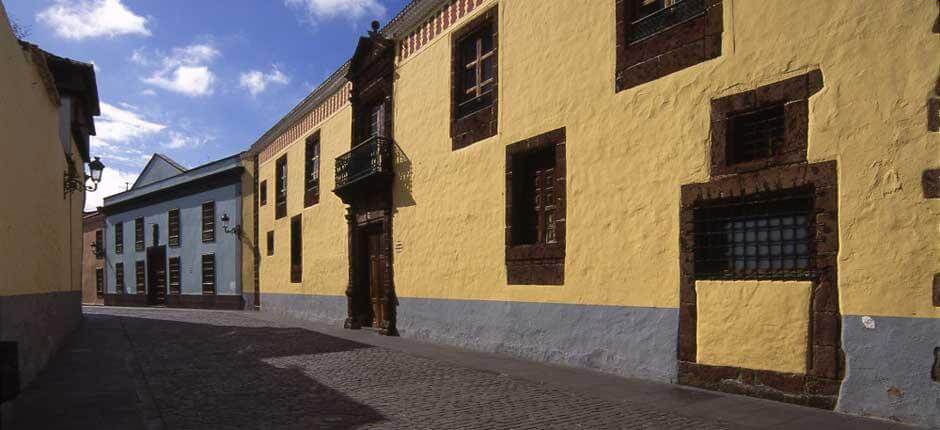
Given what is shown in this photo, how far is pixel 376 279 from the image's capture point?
47.1ft

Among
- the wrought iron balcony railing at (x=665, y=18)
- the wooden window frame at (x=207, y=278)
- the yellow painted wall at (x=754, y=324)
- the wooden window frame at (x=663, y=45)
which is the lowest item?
the wooden window frame at (x=207, y=278)

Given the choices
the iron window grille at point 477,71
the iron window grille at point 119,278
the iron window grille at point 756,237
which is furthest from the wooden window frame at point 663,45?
the iron window grille at point 119,278

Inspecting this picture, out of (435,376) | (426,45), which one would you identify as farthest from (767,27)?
(426,45)

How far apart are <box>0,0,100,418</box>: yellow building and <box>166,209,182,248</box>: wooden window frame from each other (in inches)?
612

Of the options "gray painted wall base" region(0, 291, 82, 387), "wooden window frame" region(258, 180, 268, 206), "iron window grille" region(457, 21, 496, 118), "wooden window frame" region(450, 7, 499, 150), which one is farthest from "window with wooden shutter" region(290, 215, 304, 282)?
"iron window grille" region(457, 21, 496, 118)

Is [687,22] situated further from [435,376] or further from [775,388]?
[435,376]

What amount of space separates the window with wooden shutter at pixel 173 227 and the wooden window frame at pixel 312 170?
11.7 meters

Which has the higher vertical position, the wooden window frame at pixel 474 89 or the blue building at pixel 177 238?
the wooden window frame at pixel 474 89

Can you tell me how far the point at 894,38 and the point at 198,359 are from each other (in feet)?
30.0

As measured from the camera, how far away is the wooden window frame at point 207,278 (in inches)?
990

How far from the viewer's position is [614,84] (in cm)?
812

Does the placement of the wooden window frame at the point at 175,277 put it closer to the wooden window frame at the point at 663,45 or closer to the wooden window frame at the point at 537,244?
the wooden window frame at the point at 537,244

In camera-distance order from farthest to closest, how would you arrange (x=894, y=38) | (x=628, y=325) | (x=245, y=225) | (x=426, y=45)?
(x=245, y=225) < (x=426, y=45) < (x=628, y=325) < (x=894, y=38)

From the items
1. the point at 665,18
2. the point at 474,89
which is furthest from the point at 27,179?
the point at 665,18
